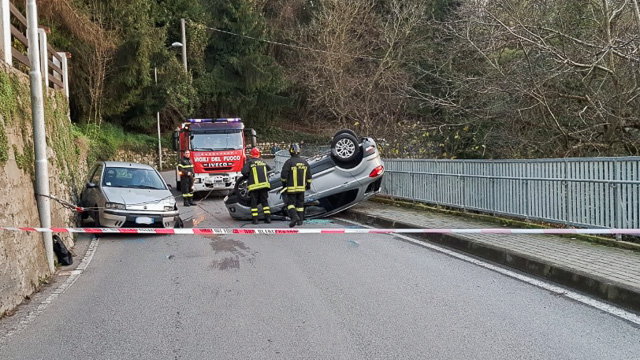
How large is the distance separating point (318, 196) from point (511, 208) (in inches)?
176

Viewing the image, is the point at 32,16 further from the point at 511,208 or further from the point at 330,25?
the point at 330,25

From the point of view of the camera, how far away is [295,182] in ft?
39.8

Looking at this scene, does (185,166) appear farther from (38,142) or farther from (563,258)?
(563,258)

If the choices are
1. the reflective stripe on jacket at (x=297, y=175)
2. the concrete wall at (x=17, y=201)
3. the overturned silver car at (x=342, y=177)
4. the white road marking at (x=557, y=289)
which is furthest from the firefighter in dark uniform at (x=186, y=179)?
the white road marking at (x=557, y=289)

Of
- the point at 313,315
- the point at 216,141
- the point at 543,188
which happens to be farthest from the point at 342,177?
the point at 216,141

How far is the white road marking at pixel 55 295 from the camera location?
5414mm

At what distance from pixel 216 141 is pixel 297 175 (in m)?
9.10

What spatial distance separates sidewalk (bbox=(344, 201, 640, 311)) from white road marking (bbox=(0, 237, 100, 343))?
5.98 metres

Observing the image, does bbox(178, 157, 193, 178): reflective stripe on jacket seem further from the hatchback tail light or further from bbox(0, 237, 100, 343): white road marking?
bbox(0, 237, 100, 343): white road marking

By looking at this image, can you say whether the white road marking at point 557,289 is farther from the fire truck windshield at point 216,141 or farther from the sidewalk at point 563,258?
the fire truck windshield at point 216,141

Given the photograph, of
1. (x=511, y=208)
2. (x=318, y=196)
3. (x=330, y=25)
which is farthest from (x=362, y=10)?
(x=511, y=208)

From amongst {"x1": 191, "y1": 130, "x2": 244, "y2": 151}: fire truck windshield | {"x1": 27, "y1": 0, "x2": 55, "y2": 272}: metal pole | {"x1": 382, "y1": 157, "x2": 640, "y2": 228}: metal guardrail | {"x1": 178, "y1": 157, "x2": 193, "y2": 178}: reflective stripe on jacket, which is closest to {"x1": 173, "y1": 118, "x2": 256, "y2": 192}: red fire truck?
{"x1": 191, "y1": 130, "x2": 244, "y2": 151}: fire truck windshield

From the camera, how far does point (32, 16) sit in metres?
8.23

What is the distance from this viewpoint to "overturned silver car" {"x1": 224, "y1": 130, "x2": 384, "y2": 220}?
13.1m
